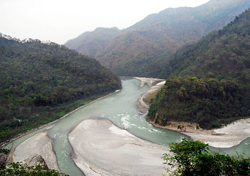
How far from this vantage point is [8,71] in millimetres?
51969

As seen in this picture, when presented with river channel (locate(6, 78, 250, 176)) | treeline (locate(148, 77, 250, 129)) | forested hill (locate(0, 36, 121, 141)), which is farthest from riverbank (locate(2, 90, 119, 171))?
treeline (locate(148, 77, 250, 129))

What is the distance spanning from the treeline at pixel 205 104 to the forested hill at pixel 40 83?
2861 cm

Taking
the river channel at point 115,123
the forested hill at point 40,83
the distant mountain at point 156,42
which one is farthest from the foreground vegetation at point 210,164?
the distant mountain at point 156,42

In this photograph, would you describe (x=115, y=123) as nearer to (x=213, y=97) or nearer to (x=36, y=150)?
(x=36, y=150)

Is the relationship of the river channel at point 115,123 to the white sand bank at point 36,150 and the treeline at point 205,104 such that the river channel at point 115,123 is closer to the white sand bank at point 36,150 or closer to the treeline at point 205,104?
the white sand bank at point 36,150

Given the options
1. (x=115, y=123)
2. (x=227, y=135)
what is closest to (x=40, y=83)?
(x=115, y=123)

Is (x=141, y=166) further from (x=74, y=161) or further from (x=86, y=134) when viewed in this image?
(x=86, y=134)

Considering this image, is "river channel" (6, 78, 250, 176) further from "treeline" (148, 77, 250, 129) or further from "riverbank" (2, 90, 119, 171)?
"treeline" (148, 77, 250, 129)

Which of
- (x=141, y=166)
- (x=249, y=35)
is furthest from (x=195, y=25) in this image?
(x=141, y=166)

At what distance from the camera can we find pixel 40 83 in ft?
178

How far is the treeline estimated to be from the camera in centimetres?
3144

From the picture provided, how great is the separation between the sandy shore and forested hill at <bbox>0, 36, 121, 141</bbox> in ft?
50.2

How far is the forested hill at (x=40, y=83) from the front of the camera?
132 ft

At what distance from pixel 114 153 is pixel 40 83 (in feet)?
135
